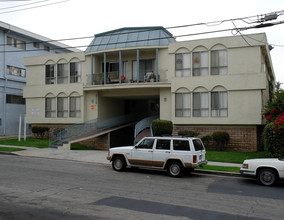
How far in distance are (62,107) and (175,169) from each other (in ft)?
57.6

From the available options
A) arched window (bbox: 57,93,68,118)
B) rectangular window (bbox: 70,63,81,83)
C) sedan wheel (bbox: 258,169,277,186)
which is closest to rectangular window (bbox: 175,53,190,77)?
rectangular window (bbox: 70,63,81,83)

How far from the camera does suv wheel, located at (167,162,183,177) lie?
38.4ft

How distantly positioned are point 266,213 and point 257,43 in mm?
16116

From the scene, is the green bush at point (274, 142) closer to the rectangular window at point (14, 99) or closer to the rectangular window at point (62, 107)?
the rectangular window at point (62, 107)

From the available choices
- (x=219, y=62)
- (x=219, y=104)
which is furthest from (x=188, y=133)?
(x=219, y=62)

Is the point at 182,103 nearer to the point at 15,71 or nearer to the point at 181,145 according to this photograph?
the point at 181,145

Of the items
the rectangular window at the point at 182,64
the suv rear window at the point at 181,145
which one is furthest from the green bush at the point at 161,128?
the suv rear window at the point at 181,145

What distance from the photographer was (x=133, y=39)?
24.8m

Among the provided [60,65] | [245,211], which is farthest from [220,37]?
[245,211]

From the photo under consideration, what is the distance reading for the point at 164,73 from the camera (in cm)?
2350

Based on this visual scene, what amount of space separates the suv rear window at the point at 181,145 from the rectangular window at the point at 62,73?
17.6 metres

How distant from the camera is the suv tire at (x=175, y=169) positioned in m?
11.7

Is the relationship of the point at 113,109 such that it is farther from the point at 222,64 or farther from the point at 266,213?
the point at 266,213

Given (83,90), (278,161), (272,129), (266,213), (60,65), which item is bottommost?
(266,213)
